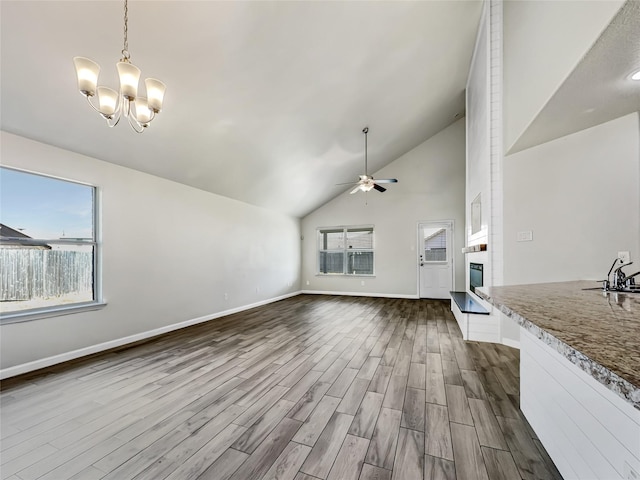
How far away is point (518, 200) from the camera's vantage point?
3453mm

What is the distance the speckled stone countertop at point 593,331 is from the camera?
0.56 m

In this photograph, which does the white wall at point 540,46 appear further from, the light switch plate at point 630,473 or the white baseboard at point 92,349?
the white baseboard at point 92,349

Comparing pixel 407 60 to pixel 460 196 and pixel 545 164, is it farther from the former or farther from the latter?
pixel 460 196

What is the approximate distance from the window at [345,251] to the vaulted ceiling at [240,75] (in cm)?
288

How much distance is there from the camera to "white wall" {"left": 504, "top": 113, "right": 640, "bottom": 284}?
2.67 meters

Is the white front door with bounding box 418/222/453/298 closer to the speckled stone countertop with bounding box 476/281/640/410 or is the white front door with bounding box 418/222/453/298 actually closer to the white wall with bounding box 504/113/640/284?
the white wall with bounding box 504/113/640/284

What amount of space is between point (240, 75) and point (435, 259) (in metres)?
6.17

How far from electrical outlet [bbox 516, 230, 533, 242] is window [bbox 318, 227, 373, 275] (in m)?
4.56

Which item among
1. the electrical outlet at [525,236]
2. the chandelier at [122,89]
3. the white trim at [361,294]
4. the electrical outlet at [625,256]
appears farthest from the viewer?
the white trim at [361,294]

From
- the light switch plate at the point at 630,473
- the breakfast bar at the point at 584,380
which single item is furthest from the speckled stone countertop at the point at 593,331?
the light switch plate at the point at 630,473

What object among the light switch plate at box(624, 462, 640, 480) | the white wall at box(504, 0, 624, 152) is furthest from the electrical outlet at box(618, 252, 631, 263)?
the light switch plate at box(624, 462, 640, 480)

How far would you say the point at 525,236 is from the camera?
3.39m

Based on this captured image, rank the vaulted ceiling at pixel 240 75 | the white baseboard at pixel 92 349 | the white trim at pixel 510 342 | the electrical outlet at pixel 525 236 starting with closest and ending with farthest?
the vaulted ceiling at pixel 240 75
the white baseboard at pixel 92 349
the electrical outlet at pixel 525 236
the white trim at pixel 510 342

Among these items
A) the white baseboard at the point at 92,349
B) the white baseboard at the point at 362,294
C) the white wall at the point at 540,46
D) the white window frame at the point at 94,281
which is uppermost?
the white wall at the point at 540,46
